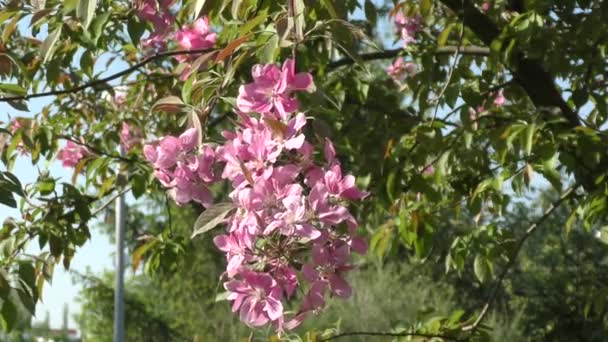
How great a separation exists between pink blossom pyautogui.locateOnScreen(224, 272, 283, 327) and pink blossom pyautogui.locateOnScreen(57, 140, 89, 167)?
2477mm

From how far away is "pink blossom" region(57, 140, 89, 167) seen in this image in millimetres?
3574

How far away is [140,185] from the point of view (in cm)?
299

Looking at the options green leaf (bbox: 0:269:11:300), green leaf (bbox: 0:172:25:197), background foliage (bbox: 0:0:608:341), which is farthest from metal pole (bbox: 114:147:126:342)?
green leaf (bbox: 0:172:25:197)

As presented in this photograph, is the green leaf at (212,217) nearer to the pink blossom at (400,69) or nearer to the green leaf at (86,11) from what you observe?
the green leaf at (86,11)

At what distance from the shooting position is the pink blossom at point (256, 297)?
1167 mm

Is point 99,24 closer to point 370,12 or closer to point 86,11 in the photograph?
point 86,11

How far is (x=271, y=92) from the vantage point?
3.98 feet

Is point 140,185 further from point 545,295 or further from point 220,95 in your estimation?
point 545,295

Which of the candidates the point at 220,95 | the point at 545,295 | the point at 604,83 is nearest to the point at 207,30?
the point at 220,95

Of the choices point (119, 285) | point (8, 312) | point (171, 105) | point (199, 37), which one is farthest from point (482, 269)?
point (119, 285)

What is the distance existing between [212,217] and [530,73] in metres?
2.10

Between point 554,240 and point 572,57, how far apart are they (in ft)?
22.9

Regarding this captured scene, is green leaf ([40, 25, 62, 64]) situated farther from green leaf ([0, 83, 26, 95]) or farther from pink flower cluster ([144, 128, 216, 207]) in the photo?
pink flower cluster ([144, 128, 216, 207])

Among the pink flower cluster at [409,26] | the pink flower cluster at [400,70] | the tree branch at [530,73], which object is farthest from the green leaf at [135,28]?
the pink flower cluster at [400,70]
